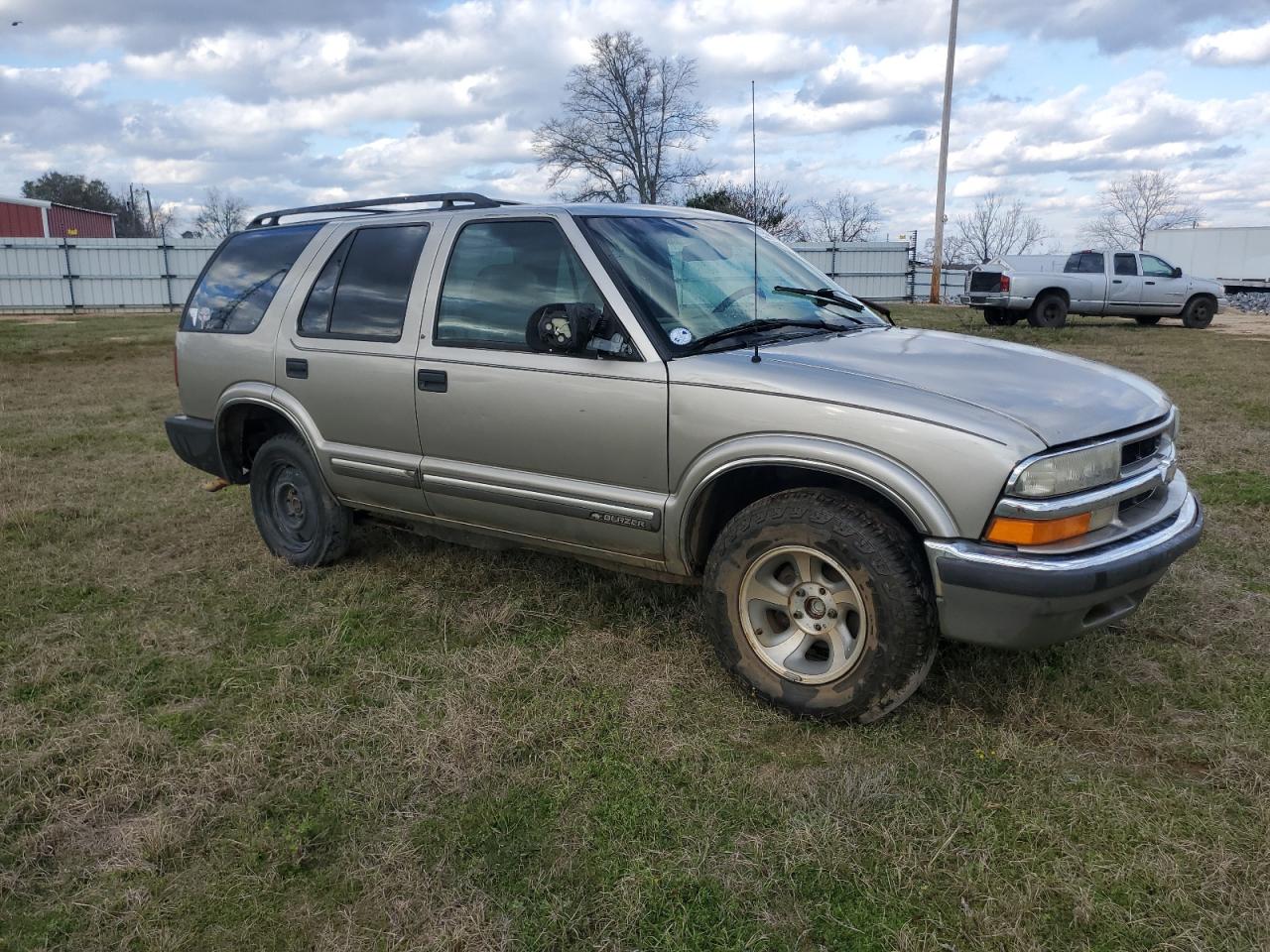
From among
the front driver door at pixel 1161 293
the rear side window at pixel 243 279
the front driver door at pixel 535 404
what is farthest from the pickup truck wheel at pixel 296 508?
the front driver door at pixel 1161 293

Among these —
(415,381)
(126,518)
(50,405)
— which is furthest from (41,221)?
(415,381)

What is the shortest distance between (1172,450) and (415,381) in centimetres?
302

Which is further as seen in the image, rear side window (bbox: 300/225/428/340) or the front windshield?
rear side window (bbox: 300/225/428/340)

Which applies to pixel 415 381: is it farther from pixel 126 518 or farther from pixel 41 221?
pixel 41 221

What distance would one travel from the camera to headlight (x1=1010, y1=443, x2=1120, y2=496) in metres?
2.78

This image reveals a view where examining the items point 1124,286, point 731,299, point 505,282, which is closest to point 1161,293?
point 1124,286

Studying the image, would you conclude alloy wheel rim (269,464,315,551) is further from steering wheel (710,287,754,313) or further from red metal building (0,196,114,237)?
red metal building (0,196,114,237)

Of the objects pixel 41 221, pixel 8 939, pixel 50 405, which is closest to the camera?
pixel 8 939

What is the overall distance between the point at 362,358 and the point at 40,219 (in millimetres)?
43700

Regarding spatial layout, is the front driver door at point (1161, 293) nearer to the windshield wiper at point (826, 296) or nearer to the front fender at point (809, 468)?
the windshield wiper at point (826, 296)

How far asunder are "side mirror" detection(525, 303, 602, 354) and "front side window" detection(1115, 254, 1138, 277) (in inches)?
753

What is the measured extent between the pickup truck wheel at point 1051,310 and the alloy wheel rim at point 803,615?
17580 millimetres

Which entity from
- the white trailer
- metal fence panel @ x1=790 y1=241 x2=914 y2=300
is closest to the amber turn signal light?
metal fence panel @ x1=790 y1=241 x2=914 y2=300

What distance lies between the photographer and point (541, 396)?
12.1 ft
